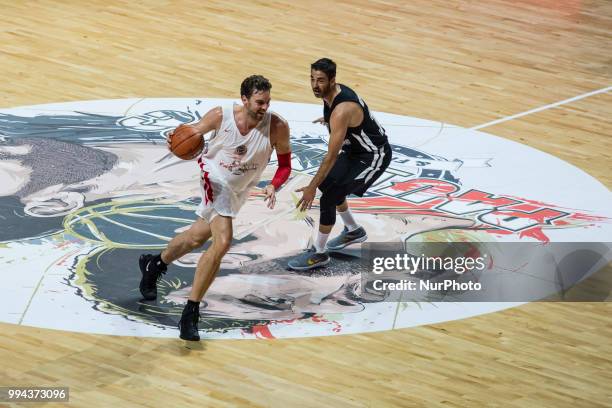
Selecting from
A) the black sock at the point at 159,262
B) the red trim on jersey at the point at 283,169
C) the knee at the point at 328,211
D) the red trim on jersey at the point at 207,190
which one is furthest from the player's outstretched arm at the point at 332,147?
the black sock at the point at 159,262

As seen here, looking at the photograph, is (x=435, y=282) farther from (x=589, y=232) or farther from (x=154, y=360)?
(x=154, y=360)

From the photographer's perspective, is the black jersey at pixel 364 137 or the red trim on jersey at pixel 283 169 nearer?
the red trim on jersey at pixel 283 169

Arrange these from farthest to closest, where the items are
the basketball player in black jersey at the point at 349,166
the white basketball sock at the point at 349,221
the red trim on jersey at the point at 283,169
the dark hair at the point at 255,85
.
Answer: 1. the white basketball sock at the point at 349,221
2. the basketball player in black jersey at the point at 349,166
3. the red trim on jersey at the point at 283,169
4. the dark hair at the point at 255,85

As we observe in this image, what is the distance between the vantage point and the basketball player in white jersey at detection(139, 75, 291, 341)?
786cm

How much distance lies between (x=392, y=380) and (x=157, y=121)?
525 cm

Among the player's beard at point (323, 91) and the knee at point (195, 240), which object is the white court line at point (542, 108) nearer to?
the player's beard at point (323, 91)

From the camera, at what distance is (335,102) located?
349 inches

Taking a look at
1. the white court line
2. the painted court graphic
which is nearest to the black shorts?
the painted court graphic

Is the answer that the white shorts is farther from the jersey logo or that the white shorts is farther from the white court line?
the white court line

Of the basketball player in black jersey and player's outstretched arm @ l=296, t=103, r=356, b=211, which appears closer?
player's outstretched arm @ l=296, t=103, r=356, b=211

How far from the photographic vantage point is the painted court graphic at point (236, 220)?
8344 mm

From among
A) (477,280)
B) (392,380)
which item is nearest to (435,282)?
(477,280)

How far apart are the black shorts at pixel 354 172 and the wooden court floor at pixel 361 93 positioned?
137cm

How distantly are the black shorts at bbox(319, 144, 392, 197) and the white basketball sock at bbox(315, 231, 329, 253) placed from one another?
1.01 ft
